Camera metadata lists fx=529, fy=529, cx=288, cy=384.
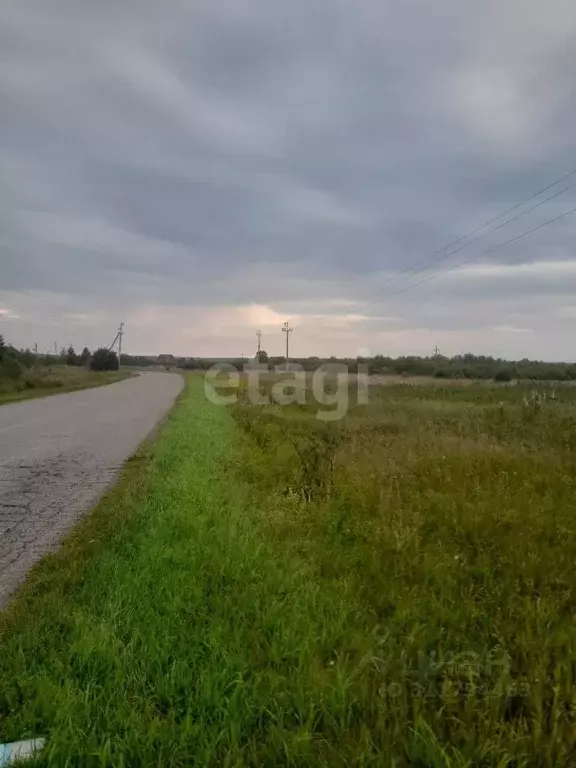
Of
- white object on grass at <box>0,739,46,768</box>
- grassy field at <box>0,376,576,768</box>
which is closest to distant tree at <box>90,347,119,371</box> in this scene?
grassy field at <box>0,376,576,768</box>

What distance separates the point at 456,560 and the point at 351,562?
2.73 feet

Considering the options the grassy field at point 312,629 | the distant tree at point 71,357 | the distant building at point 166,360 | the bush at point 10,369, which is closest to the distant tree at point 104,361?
→ the distant tree at point 71,357

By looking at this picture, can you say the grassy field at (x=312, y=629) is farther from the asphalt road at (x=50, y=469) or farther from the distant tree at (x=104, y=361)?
the distant tree at (x=104, y=361)

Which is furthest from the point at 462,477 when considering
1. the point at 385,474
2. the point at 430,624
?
the point at 430,624

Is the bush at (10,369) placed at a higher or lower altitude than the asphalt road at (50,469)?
higher

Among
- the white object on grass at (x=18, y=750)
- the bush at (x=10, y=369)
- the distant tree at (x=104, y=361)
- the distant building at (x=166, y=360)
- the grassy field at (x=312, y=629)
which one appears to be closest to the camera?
the white object on grass at (x=18, y=750)

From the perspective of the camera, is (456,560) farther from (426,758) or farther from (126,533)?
(126,533)

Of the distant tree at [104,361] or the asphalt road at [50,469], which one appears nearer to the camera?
the asphalt road at [50,469]

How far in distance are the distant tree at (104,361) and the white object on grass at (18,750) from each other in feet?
262

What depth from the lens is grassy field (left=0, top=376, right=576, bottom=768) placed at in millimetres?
2373

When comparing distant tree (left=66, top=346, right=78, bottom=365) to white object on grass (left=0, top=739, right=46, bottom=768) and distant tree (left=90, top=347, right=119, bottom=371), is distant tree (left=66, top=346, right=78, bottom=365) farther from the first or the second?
white object on grass (left=0, top=739, right=46, bottom=768)

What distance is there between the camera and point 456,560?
13.7 ft

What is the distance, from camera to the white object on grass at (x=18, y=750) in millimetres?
2194

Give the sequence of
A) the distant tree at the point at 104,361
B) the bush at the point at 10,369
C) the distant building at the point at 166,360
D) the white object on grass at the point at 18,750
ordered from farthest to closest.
→ the distant building at the point at 166,360 → the distant tree at the point at 104,361 → the bush at the point at 10,369 → the white object on grass at the point at 18,750
